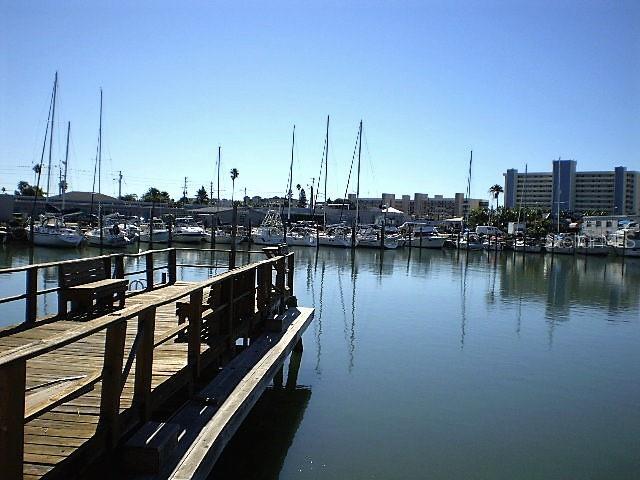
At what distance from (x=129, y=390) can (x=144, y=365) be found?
0.69 meters

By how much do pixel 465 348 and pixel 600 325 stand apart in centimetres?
839

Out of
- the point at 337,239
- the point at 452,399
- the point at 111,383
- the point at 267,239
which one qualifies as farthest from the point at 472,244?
the point at 111,383

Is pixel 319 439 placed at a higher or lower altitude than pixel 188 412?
lower

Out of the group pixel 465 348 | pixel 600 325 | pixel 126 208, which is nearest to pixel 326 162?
pixel 126 208

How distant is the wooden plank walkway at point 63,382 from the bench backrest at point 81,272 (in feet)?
3.25

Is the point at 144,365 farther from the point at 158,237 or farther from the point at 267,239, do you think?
the point at 267,239

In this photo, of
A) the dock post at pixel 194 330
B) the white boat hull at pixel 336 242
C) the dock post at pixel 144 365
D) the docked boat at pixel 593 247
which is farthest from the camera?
the docked boat at pixel 593 247

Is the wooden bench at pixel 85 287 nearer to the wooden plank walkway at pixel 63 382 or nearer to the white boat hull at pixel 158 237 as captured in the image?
the wooden plank walkway at pixel 63 382

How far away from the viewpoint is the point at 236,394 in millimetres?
7676

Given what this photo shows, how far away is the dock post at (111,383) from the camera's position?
5082 mm

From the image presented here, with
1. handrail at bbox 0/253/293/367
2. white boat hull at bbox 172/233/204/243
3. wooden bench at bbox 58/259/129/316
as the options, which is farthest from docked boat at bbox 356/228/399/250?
handrail at bbox 0/253/293/367

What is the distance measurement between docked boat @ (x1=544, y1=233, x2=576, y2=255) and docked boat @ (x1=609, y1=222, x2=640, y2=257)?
17.0 feet

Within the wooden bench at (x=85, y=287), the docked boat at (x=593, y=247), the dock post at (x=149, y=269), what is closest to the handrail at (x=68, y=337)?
the wooden bench at (x=85, y=287)

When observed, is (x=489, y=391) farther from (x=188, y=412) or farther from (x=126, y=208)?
(x=126, y=208)
